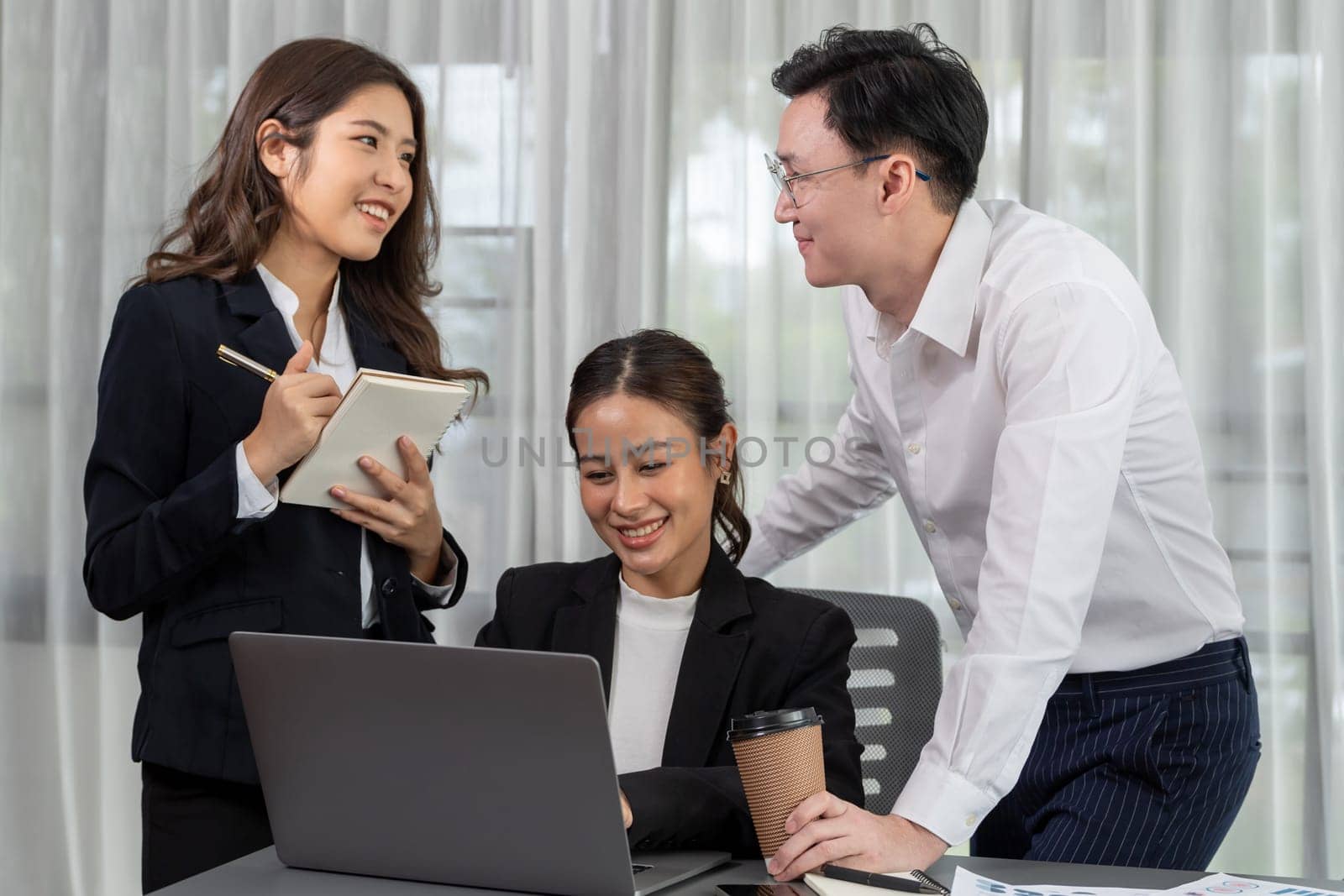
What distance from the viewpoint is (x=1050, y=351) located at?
4.19 feet

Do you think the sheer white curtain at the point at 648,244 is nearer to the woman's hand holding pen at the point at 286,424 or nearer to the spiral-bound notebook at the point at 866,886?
the woman's hand holding pen at the point at 286,424

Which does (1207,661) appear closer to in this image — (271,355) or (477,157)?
(271,355)

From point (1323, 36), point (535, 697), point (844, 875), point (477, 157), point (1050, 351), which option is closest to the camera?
point (535, 697)

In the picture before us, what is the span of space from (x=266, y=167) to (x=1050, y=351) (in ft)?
3.21

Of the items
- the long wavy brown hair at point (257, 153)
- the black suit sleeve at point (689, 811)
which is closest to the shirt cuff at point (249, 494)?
the long wavy brown hair at point (257, 153)

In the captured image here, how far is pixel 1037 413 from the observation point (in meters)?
1.25

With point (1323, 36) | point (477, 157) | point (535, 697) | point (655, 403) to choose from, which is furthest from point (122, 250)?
point (1323, 36)

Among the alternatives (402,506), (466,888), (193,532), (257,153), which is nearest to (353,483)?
(402,506)

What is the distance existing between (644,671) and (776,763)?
1.52 ft

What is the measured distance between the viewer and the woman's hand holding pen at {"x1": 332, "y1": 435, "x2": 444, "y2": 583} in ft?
4.73

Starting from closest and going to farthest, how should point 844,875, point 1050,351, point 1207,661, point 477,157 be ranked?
point 844,875 → point 1050,351 → point 1207,661 → point 477,157

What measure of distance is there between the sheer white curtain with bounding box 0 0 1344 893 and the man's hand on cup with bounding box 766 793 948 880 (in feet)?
4.54

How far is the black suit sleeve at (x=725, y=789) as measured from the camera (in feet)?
3.84

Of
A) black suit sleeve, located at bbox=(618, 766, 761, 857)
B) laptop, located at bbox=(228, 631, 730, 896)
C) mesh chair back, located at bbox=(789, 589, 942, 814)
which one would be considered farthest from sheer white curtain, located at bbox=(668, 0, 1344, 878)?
laptop, located at bbox=(228, 631, 730, 896)
